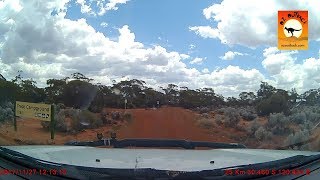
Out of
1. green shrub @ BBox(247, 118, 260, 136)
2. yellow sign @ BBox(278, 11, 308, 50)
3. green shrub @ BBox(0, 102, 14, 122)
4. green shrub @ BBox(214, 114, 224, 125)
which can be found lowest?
green shrub @ BBox(247, 118, 260, 136)

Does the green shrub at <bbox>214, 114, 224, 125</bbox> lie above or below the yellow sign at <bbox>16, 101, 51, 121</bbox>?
below

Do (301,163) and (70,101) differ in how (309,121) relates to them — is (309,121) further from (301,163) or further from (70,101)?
(301,163)

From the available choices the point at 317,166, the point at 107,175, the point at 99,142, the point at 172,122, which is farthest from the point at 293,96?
the point at 107,175

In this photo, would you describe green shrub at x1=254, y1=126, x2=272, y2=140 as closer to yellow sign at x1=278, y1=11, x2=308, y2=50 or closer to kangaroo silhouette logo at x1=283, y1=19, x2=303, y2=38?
yellow sign at x1=278, y1=11, x2=308, y2=50

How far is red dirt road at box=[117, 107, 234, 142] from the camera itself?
10.2 m

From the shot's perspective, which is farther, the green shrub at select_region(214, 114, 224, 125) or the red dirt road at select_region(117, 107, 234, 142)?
→ the green shrub at select_region(214, 114, 224, 125)

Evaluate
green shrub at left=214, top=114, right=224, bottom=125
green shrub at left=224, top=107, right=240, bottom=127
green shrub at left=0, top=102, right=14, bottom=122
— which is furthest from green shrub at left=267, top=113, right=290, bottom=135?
green shrub at left=0, top=102, right=14, bottom=122

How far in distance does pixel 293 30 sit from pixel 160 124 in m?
4.86

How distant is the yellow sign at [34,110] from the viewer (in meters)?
8.67

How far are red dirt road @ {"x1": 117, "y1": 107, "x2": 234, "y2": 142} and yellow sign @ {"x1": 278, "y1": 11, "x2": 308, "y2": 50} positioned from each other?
12.8ft

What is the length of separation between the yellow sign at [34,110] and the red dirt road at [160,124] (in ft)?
6.03

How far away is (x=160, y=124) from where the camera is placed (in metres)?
10.8
